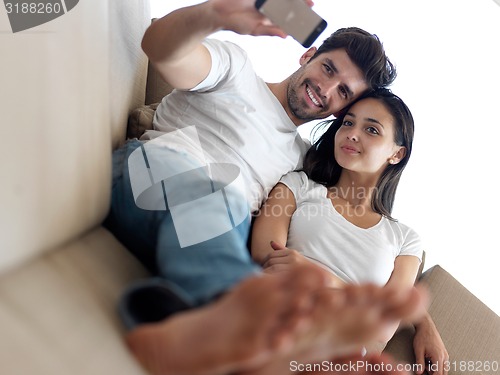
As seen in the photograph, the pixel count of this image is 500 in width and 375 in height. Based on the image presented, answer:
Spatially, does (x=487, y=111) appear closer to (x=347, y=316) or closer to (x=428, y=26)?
(x=428, y=26)

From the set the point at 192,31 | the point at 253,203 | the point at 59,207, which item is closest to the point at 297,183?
the point at 253,203

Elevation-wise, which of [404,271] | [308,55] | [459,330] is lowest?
[459,330]

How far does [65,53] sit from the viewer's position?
599 millimetres

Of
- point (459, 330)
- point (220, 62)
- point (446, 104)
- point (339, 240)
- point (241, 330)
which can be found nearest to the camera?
point (241, 330)

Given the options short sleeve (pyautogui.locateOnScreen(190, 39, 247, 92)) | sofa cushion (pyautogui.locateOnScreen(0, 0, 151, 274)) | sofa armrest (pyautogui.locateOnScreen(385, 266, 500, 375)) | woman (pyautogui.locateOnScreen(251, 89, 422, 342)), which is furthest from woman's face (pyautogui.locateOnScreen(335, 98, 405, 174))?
sofa cushion (pyautogui.locateOnScreen(0, 0, 151, 274))

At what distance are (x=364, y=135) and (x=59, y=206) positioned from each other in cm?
75

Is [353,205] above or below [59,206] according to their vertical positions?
below

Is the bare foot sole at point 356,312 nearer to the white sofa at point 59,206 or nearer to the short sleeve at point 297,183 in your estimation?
the white sofa at point 59,206

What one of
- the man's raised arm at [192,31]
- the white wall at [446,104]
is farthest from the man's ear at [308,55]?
the man's raised arm at [192,31]

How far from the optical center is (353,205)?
1180 millimetres

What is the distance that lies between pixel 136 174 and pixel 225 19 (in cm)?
27

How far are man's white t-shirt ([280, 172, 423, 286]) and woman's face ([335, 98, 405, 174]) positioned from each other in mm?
102

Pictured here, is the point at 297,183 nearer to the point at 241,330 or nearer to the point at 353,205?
the point at 353,205

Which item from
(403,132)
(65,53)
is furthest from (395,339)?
(65,53)
